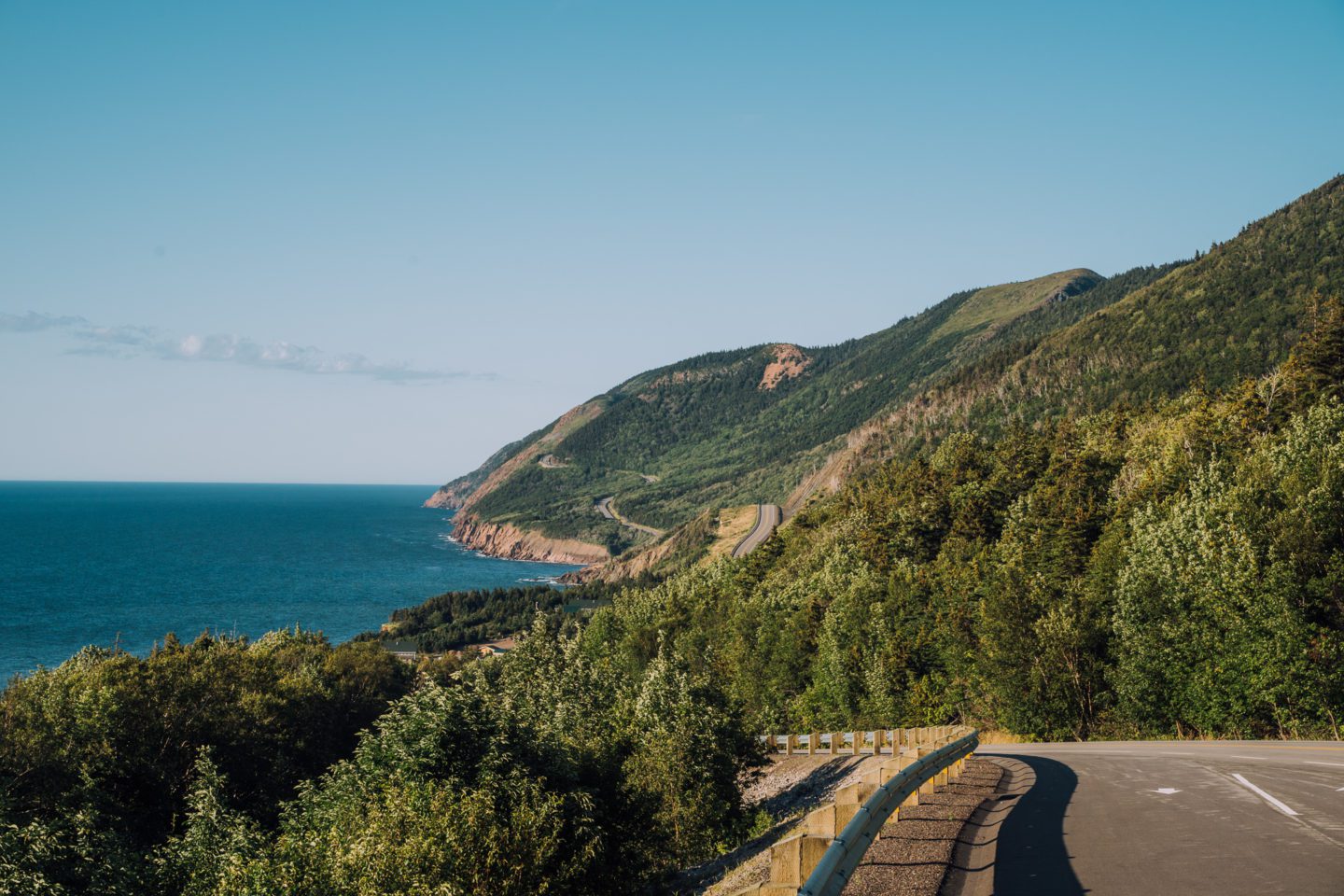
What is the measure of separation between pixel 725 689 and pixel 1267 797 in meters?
54.7

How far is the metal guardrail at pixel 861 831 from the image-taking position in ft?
27.0


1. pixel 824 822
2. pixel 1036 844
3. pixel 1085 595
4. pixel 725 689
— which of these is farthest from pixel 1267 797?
pixel 725 689

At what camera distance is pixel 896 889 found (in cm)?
1037

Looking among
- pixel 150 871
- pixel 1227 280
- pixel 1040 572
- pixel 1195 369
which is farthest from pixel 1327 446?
pixel 1227 280

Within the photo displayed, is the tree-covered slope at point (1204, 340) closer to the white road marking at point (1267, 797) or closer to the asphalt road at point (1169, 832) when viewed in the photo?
the asphalt road at point (1169, 832)

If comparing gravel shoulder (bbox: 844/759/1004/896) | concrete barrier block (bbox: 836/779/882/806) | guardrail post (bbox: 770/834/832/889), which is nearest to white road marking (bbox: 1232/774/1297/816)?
gravel shoulder (bbox: 844/759/1004/896)

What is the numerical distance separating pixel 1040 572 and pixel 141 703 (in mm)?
60511

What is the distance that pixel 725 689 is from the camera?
68.8 metres

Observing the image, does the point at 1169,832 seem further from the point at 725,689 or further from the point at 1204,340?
the point at 1204,340

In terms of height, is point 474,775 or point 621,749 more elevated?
point 474,775

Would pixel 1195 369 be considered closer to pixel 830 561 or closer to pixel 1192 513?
pixel 830 561

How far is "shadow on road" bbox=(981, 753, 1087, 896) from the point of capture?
10846 millimetres

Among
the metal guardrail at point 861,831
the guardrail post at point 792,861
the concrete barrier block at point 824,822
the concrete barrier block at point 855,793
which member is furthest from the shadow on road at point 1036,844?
the guardrail post at point 792,861

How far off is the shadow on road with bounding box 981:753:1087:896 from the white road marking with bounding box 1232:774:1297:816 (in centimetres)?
311
